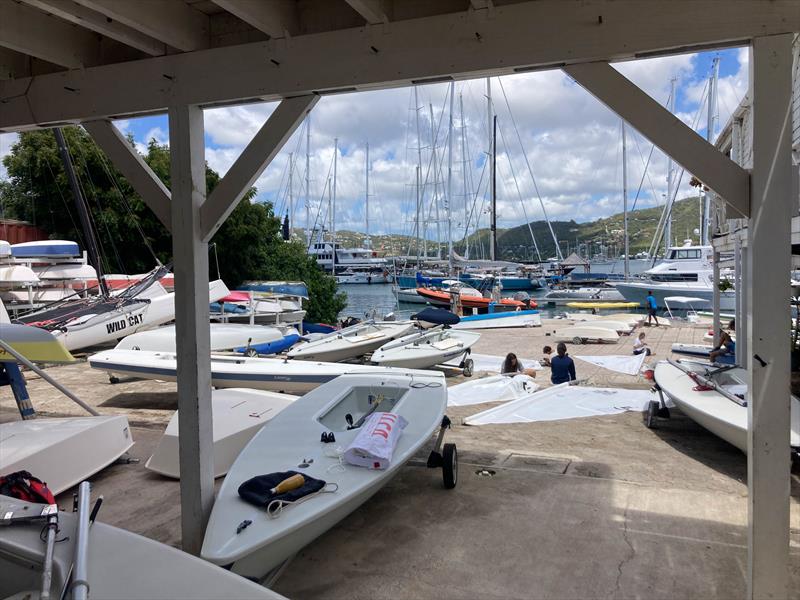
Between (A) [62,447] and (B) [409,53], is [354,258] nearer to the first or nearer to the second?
(A) [62,447]

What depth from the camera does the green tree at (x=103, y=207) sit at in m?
20.6

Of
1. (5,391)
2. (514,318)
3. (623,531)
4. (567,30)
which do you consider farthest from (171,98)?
(514,318)

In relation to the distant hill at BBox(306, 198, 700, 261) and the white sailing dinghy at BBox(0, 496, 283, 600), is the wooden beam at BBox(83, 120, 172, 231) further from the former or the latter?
the distant hill at BBox(306, 198, 700, 261)

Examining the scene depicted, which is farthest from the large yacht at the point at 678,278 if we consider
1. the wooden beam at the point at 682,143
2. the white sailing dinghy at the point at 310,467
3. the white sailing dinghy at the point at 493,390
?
the wooden beam at the point at 682,143

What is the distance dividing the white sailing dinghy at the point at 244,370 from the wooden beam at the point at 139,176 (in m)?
5.39

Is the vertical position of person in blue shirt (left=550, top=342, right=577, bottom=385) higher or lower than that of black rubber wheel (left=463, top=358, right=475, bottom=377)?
higher

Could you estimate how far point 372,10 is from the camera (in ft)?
9.32

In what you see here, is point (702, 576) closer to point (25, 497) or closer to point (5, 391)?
point (25, 497)

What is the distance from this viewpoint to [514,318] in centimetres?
2002

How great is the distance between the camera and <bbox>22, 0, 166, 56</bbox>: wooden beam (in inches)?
110

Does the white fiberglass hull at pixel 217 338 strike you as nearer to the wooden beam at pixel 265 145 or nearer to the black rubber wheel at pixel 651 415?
the black rubber wheel at pixel 651 415

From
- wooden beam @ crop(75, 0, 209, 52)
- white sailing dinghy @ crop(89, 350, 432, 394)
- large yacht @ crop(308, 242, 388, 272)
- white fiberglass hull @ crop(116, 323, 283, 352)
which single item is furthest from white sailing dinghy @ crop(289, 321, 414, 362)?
large yacht @ crop(308, 242, 388, 272)

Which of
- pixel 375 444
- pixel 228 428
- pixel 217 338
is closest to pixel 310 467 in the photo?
pixel 375 444

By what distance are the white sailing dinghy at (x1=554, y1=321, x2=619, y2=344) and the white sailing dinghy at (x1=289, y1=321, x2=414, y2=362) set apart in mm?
4820
